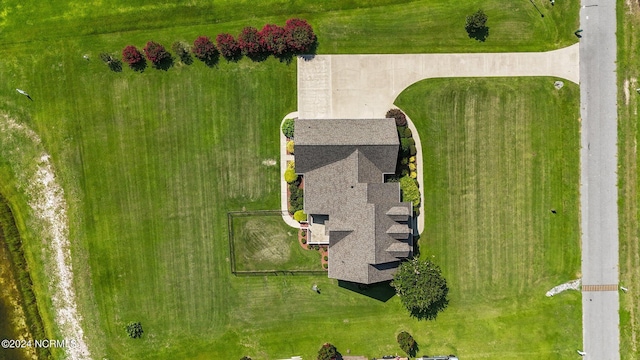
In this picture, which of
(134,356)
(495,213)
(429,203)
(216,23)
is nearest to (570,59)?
(495,213)

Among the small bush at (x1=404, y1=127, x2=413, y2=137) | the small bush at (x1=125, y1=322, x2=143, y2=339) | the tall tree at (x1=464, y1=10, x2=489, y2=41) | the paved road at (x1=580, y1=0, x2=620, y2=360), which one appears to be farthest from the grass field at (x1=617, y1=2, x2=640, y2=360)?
the small bush at (x1=125, y1=322, x2=143, y2=339)

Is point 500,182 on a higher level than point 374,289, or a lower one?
higher

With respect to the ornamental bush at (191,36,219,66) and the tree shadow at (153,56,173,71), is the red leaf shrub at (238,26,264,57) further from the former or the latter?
the tree shadow at (153,56,173,71)

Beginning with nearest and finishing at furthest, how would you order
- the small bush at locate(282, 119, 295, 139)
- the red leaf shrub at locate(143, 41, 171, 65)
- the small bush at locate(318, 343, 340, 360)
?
the red leaf shrub at locate(143, 41, 171, 65)
the small bush at locate(318, 343, 340, 360)
the small bush at locate(282, 119, 295, 139)

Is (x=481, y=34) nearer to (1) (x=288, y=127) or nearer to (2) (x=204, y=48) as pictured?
(1) (x=288, y=127)

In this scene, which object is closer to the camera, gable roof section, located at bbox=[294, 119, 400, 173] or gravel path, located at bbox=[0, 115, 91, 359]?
gable roof section, located at bbox=[294, 119, 400, 173]

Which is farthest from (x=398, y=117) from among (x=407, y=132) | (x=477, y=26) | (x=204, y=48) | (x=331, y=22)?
(x=204, y=48)

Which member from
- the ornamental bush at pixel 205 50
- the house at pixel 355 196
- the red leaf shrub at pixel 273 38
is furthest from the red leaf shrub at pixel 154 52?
the house at pixel 355 196

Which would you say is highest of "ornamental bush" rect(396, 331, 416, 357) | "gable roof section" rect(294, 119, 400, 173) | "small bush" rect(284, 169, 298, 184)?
"gable roof section" rect(294, 119, 400, 173)
